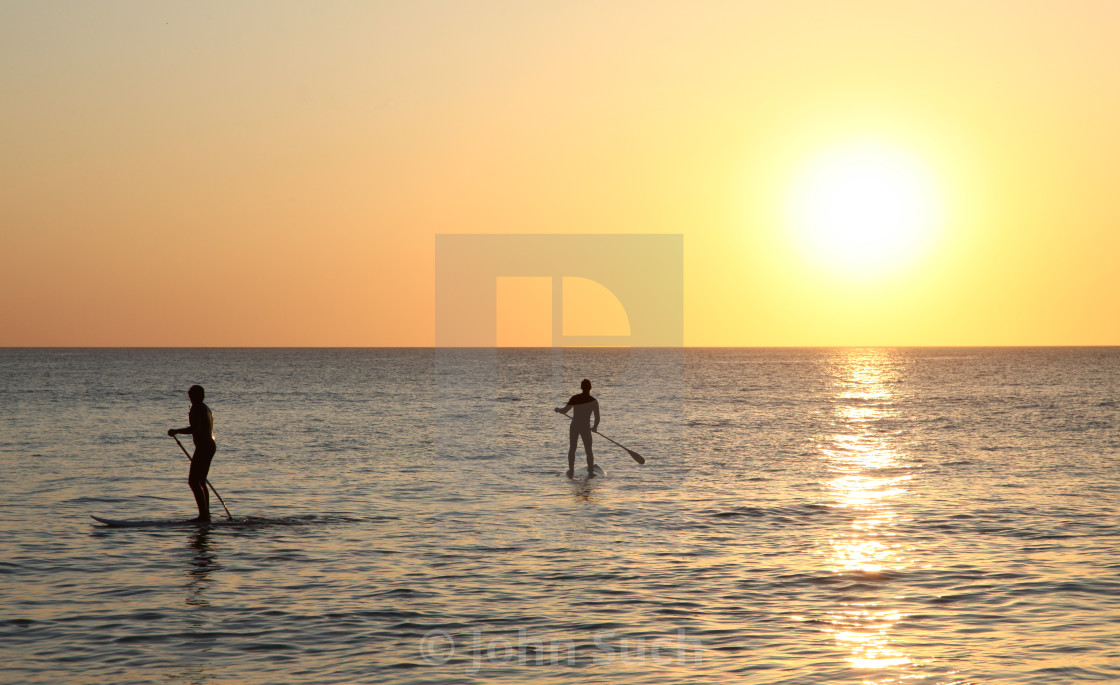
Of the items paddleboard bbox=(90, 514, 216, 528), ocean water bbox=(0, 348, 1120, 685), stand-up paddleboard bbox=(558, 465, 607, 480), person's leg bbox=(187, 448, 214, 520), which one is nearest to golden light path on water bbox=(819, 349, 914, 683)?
ocean water bbox=(0, 348, 1120, 685)

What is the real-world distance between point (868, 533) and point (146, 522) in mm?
12348

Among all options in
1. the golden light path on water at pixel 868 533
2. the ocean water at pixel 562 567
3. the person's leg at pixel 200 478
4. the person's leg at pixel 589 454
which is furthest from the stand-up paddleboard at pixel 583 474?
the person's leg at pixel 200 478

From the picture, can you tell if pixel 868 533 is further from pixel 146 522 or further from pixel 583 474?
pixel 146 522

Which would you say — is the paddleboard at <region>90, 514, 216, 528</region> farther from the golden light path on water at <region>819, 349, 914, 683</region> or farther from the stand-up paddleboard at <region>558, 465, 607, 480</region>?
the golden light path on water at <region>819, 349, 914, 683</region>

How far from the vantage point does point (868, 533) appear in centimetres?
1666

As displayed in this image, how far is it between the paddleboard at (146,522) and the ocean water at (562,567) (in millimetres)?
280

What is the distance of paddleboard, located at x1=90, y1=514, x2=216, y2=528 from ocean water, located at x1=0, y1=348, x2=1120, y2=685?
0.92 feet

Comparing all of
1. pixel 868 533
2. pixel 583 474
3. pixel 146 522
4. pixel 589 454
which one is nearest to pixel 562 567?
pixel 868 533

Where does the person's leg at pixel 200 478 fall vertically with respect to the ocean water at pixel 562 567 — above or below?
A: above

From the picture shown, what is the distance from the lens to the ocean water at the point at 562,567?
9648 millimetres

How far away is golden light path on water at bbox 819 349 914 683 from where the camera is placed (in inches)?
392

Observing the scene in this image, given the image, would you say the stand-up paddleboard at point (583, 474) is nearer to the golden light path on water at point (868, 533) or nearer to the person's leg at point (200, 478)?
the golden light path on water at point (868, 533)

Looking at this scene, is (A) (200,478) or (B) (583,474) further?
(B) (583,474)

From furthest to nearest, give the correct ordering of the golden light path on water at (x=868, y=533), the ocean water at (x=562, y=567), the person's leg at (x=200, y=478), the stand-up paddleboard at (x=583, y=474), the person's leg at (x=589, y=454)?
the stand-up paddleboard at (x=583, y=474), the person's leg at (x=589, y=454), the person's leg at (x=200, y=478), the golden light path on water at (x=868, y=533), the ocean water at (x=562, y=567)
